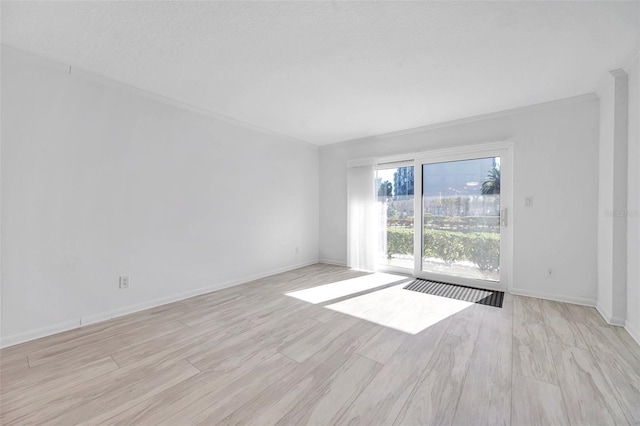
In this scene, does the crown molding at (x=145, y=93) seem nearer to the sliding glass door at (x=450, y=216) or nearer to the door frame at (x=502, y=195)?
the sliding glass door at (x=450, y=216)

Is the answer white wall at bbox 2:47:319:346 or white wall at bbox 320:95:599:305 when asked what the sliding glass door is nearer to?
white wall at bbox 320:95:599:305

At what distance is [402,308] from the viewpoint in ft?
9.78

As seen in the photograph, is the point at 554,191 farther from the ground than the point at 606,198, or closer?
farther from the ground

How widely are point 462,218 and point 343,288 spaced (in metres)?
2.13

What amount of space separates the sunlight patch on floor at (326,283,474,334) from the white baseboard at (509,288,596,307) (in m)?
0.92

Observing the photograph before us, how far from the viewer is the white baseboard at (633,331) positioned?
2.18 meters

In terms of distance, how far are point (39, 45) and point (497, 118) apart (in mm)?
5151

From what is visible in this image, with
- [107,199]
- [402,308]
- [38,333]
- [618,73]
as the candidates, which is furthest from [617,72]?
[38,333]

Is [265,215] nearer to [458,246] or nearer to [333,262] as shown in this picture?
[333,262]

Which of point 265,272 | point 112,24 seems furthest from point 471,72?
point 265,272

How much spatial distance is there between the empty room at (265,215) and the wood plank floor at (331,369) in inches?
0.8

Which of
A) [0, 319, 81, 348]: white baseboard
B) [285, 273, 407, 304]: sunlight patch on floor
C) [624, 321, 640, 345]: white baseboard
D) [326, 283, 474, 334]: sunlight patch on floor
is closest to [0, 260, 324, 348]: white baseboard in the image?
[0, 319, 81, 348]: white baseboard

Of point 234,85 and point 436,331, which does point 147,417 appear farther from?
point 234,85

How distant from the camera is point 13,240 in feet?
7.14
